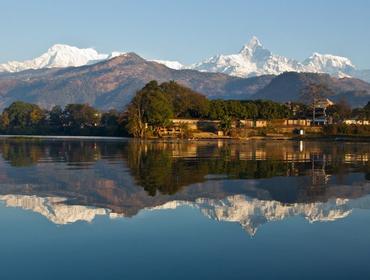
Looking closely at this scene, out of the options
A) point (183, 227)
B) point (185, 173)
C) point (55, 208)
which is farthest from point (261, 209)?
point (185, 173)

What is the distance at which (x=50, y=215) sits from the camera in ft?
64.2

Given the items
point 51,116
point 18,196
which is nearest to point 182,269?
point 18,196

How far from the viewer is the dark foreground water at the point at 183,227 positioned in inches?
508

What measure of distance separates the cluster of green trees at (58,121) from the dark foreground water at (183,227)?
13234 centimetres

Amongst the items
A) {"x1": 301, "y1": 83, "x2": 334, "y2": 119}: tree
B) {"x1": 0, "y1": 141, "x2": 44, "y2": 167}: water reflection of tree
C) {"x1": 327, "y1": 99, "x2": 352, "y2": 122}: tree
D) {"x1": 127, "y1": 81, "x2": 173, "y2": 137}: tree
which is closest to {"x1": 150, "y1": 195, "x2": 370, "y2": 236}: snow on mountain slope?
{"x1": 0, "y1": 141, "x2": 44, "y2": 167}: water reflection of tree

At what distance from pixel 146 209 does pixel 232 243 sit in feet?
20.2

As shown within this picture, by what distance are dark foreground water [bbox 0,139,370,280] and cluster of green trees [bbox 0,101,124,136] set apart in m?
132

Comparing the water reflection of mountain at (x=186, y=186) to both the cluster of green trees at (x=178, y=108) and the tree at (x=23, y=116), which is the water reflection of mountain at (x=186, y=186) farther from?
the tree at (x=23, y=116)

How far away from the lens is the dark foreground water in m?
12.9

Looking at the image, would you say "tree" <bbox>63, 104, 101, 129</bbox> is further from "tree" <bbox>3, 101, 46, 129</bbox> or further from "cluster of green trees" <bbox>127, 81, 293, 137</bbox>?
"cluster of green trees" <bbox>127, 81, 293, 137</bbox>

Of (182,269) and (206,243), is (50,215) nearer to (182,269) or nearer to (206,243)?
(206,243)

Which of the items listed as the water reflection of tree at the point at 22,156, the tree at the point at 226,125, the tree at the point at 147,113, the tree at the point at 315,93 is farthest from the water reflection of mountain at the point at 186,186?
the tree at the point at 315,93

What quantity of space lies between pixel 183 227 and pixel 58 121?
161882 mm

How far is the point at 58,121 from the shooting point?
173750 millimetres
